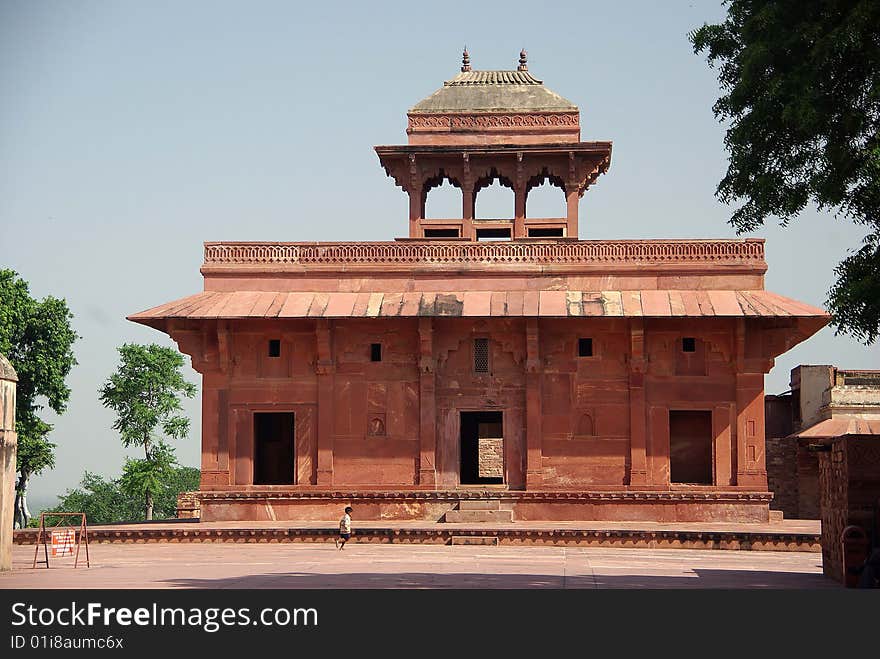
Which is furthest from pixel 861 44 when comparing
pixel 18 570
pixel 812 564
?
pixel 18 570

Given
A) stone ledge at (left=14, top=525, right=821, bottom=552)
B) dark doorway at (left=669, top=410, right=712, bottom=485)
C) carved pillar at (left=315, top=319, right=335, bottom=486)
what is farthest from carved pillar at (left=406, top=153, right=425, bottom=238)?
stone ledge at (left=14, top=525, right=821, bottom=552)

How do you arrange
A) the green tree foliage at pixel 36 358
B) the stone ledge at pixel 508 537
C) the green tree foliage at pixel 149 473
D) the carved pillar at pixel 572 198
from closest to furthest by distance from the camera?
the stone ledge at pixel 508 537 < the carved pillar at pixel 572 198 < the green tree foliage at pixel 36 358 < the green tree foliage at pixel 149 473

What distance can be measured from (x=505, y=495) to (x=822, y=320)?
24.9ft

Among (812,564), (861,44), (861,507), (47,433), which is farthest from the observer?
(47,433)

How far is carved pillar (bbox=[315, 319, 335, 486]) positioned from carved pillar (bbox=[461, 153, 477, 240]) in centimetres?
497

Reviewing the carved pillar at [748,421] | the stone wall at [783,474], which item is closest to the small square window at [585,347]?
the carved pillar at [748,421]

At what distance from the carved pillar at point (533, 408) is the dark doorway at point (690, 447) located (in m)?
3.16

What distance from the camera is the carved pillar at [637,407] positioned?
2795 centimetres

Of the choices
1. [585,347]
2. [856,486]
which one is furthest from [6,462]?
[585,347]

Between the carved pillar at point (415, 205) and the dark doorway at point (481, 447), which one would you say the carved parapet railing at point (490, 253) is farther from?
the dark doorway at point (481, 447)

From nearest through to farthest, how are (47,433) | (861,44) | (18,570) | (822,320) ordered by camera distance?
(861,44) < (18,570) < (822,320) < (47,433)

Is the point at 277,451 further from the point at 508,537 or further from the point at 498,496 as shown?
the point at 508,537

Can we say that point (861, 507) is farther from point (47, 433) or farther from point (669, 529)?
point (47, 433)
